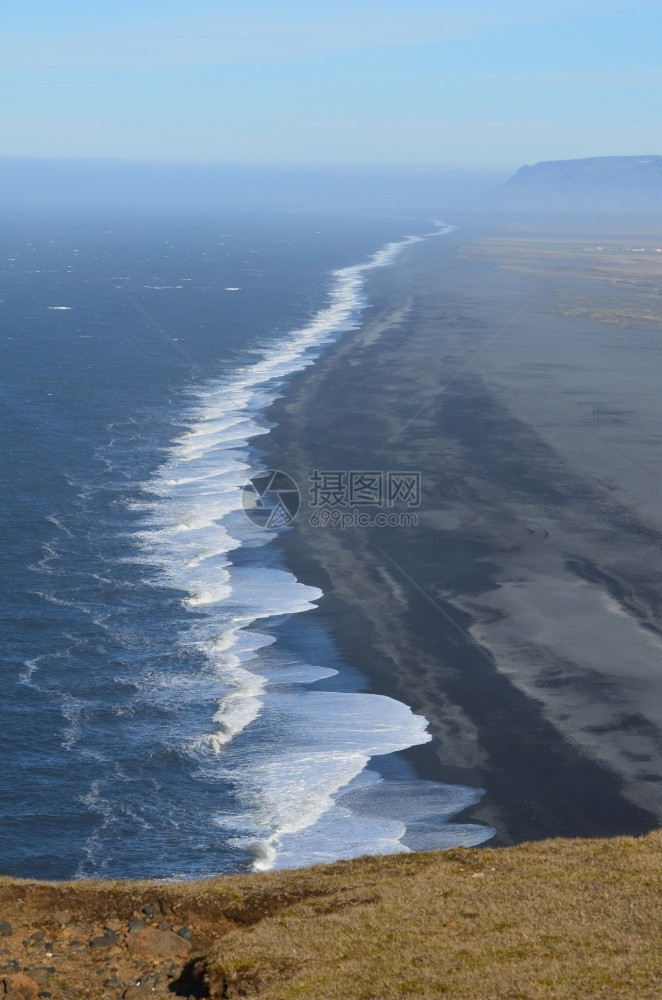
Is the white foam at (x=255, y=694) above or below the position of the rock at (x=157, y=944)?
below

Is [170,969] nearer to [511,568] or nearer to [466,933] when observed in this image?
[466,933]

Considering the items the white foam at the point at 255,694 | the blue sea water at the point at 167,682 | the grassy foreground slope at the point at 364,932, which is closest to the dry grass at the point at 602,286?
the blue sea water at the point at 167,682

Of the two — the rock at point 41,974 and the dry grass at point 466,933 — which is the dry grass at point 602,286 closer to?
the dry grass at point 466,933

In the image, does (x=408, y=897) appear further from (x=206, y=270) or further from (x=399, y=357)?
(x=206, y=270)

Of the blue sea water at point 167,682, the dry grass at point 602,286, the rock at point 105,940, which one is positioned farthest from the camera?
the dry grass at point 602,286

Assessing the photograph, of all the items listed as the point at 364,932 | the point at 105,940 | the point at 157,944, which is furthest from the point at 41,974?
the point at 364,932

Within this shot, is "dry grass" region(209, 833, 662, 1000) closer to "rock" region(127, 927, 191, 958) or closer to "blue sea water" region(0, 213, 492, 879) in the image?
"rock" region(127, 927, 191, 958)
